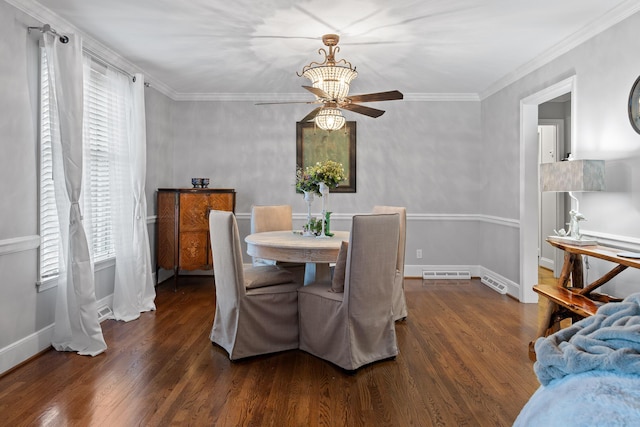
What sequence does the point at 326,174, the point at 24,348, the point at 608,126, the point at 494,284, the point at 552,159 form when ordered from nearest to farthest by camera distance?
the point at 24,348 < the point at 608,126 < the point at 326,174 < the point at 494,284 < the point at 552,159

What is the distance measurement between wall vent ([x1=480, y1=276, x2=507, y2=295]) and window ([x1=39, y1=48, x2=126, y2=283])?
4.16m

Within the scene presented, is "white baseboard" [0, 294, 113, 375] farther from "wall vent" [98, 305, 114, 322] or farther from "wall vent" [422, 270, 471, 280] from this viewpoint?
"wall vent" [422, 270, 471, 280]

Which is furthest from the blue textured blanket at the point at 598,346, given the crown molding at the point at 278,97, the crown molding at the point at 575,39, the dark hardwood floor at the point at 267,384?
the crown molding at the point at 278,97

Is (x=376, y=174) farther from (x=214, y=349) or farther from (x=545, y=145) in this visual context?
(x=214, y=349)

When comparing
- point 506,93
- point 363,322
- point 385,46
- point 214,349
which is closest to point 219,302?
point 214,349

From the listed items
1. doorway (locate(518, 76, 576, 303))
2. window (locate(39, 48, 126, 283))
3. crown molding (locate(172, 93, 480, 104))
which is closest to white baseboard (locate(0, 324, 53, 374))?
window (locate(39, 48, 126, 283))

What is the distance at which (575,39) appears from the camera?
3.53 metres

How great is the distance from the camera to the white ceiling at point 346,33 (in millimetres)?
2986

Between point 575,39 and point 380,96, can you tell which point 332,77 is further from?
point 575,39

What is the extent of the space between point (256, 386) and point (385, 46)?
2.93 m

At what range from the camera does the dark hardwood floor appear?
2.20m

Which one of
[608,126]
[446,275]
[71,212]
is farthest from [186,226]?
[608,126]

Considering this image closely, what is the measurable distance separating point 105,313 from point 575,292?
3.86m

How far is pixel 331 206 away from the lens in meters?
5.71
